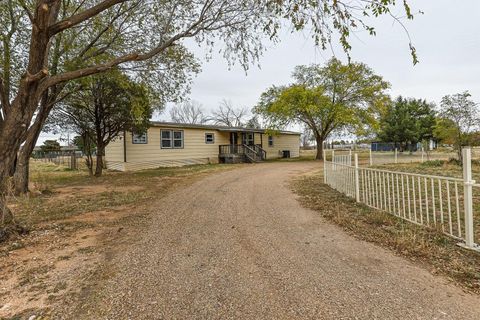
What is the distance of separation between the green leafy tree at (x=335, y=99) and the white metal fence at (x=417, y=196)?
12.4m

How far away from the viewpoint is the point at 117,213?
18.3 feet

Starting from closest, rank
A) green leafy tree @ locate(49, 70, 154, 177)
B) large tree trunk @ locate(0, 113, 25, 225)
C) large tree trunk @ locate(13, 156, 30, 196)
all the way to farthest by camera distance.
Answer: large tree trunk @ locate(0, 113, 25, 225)
large tree trunk @ locate(13, 156, 30, 196)
green leafy tree @ locate(49, 70, 154, 177)

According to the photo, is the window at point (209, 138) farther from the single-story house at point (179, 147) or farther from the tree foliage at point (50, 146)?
the tree foliage at point (50, 146)

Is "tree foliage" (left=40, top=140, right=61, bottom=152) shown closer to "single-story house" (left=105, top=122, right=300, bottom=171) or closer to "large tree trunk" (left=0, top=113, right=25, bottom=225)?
"single-story house" (left=105, top=122, right=300, bottom=171)

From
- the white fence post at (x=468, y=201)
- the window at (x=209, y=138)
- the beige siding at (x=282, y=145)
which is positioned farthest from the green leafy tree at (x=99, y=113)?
the beige siding at (x=282, y=145)

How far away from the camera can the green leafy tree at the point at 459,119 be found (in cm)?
1394

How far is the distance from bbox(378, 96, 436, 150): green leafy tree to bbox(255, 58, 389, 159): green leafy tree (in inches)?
310

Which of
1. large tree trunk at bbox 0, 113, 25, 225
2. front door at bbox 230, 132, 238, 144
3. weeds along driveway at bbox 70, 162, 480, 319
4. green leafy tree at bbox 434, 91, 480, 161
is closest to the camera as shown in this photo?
weeds along driveway at bbox 70, 162, 480, 319

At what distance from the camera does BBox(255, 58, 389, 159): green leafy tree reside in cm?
1994

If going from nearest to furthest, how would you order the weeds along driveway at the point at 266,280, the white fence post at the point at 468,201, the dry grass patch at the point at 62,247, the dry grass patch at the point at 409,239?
1. the weeds along driveway at the point at 266,280
2. the dry grass patch at the point at 62,247
3. the dry grass patch at the point at 409,239
4. the white fence post at the point at 468,201

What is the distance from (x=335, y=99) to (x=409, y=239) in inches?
778

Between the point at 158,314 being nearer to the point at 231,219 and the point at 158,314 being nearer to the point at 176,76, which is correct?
the point at 231,219

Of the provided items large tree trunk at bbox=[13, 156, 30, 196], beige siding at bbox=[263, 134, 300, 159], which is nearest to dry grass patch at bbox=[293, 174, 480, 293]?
large tree trunk at bbox=[13, 156, 30, 196]

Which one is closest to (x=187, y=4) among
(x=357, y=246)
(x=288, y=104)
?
(x=357, y=246)
